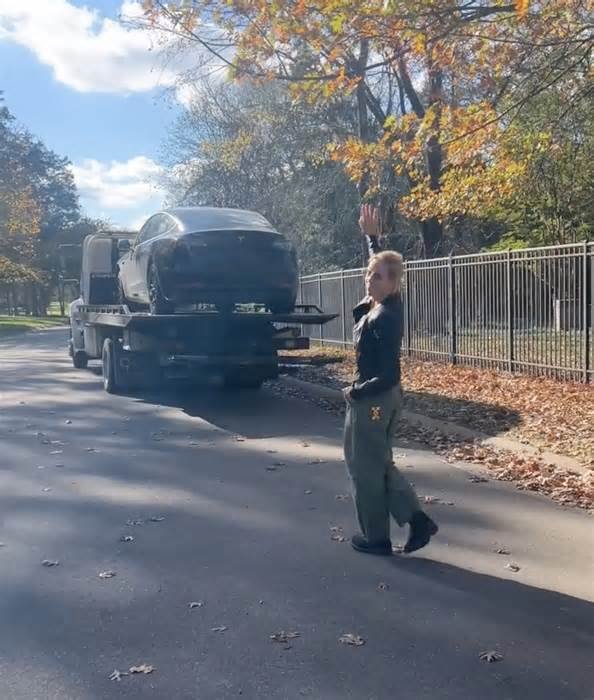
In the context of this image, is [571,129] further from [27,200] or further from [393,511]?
[27,200]

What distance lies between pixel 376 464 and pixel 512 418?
15.9 feet

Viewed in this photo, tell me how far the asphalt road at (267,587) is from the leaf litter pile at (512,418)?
39 cm

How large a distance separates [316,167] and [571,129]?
12972 millimetres

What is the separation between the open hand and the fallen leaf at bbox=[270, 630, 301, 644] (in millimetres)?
2940

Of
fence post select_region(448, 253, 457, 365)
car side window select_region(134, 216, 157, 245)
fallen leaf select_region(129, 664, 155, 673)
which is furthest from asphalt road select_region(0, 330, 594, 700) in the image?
fence post select_region(448, 253, 457, 365)

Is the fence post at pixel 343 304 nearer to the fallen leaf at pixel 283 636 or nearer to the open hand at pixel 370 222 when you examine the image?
the open hand at pixel 370 222

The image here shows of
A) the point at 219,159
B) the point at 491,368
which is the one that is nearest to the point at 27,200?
the point at 219,159

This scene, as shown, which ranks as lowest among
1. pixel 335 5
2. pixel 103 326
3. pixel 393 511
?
pixel 393 511

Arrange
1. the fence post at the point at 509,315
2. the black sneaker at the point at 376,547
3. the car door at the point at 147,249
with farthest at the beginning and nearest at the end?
the fence post at the point at 509,315 < the car door at the point at 147,249 < the black sneaker at the point at 376,547

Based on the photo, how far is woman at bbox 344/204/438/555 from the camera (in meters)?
4.88

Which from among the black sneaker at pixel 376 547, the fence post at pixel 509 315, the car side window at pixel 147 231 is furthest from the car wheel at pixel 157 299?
the black sneaker at pixel 376 547

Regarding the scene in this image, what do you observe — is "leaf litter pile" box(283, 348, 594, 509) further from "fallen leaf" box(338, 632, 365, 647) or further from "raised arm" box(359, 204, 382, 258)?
"fallen leaf" box(338, 632, 365, 647)

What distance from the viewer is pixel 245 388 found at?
1339 cm

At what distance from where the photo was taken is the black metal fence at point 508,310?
1144 centimetres
